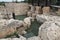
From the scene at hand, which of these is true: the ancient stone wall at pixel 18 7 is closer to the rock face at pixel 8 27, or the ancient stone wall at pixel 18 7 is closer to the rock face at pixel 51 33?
the rock face at pixel 8 27

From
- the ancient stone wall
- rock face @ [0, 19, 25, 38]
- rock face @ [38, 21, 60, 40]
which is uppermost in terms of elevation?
rock face @ [38, 21, 60, 40]

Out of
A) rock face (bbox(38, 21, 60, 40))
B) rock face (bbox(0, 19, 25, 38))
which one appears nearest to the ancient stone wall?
rock face (bbox(0, 19, 25, 38))

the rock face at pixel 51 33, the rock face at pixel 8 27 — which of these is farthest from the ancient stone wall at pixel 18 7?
the rock face at pixel 51 33

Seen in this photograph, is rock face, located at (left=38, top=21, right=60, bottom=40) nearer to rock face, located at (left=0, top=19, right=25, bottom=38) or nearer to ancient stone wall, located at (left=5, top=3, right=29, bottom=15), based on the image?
rock face, located at (left=0, top=19, right=25, bottom=38)

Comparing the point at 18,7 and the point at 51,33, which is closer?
the point at 51,33

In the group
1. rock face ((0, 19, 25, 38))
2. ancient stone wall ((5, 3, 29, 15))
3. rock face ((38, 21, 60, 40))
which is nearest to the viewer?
rock face ((38, 21, 60, 40))

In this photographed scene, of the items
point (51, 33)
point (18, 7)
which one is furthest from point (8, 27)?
point (18, 7)

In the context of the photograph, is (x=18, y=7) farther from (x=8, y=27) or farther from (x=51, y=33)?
(x=51, y=33)

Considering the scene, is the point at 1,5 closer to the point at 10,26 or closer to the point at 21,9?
the point at 21,9

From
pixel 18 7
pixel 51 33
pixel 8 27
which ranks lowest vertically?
pixel 18 7

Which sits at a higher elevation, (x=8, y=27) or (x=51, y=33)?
(x=51, y=33)

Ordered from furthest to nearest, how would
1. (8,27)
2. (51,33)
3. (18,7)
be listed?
(18,7), (8,27), (51,33)

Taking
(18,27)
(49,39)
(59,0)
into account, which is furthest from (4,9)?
(49,39)

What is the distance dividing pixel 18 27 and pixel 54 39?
19.7ft
